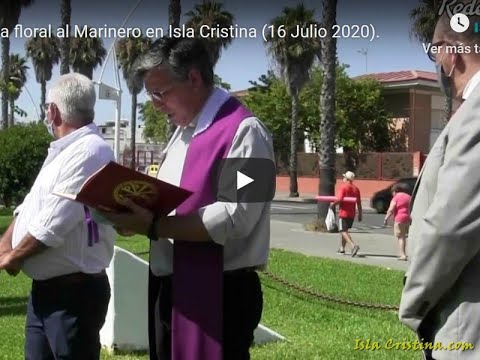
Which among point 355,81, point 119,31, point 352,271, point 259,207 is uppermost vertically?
point 355,81

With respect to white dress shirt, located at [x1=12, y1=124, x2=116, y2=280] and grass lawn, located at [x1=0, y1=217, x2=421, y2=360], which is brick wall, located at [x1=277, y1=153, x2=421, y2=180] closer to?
grass lawn, located at [x1=0, y1=217, x2=421, y2=360]

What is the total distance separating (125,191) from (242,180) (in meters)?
0.38

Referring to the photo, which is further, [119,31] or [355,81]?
[355,81]

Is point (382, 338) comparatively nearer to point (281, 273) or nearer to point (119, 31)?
point (119, 31)

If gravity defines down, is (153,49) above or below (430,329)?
above

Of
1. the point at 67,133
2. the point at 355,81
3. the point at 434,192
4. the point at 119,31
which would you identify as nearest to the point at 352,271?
the point at 119,31

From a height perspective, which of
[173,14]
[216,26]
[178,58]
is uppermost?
[173,14]

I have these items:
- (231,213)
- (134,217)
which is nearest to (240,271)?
(231,213)

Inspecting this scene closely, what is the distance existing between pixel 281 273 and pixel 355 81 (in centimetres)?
2904

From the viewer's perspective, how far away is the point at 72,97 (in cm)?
306

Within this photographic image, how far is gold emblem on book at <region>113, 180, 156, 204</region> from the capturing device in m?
2.26

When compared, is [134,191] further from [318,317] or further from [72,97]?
[318,317]

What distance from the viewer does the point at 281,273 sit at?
9.69m

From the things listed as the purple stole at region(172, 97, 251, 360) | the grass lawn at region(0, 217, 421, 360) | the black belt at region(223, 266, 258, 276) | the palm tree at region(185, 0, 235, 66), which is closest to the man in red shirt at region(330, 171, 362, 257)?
the grass lawn at region(0, 217, 421, 360)
